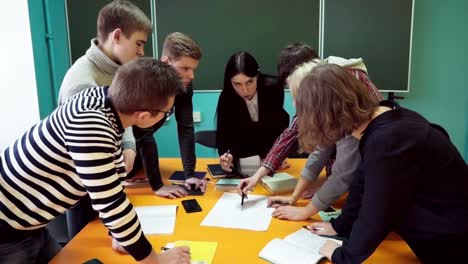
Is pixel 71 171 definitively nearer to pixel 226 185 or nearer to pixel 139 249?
pixel 139 249

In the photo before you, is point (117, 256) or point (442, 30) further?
point (442, 30)

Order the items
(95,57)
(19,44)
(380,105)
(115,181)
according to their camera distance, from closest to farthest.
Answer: (115,181) → (380,105) → (95,57) → (19,44)

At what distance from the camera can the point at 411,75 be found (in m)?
3.50

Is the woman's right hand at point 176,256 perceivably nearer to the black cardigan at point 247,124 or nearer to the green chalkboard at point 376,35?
the black cardigan at point 247,124

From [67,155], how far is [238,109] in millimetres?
1404

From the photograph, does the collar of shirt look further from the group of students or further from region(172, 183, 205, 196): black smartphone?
the group of students

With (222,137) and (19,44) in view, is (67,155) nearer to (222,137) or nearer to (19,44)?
(222,137)

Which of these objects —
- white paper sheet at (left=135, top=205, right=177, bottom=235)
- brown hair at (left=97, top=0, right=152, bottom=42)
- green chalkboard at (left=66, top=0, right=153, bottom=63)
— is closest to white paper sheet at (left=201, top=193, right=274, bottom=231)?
white paper sheet at (left=135, top=205, right=177, bottom=235)

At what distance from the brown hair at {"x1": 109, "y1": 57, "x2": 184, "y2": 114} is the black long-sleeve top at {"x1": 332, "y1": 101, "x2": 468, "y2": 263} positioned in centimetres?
61

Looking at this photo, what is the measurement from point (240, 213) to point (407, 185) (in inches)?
28.4

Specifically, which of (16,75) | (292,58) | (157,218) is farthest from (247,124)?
(16,75)

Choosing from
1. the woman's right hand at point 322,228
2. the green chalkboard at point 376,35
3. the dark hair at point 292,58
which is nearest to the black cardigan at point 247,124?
the dark hair at point 292,58

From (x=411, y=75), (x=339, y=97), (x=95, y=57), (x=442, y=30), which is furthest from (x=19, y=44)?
(x=442, y=30)

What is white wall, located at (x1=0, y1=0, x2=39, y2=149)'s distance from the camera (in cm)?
302
